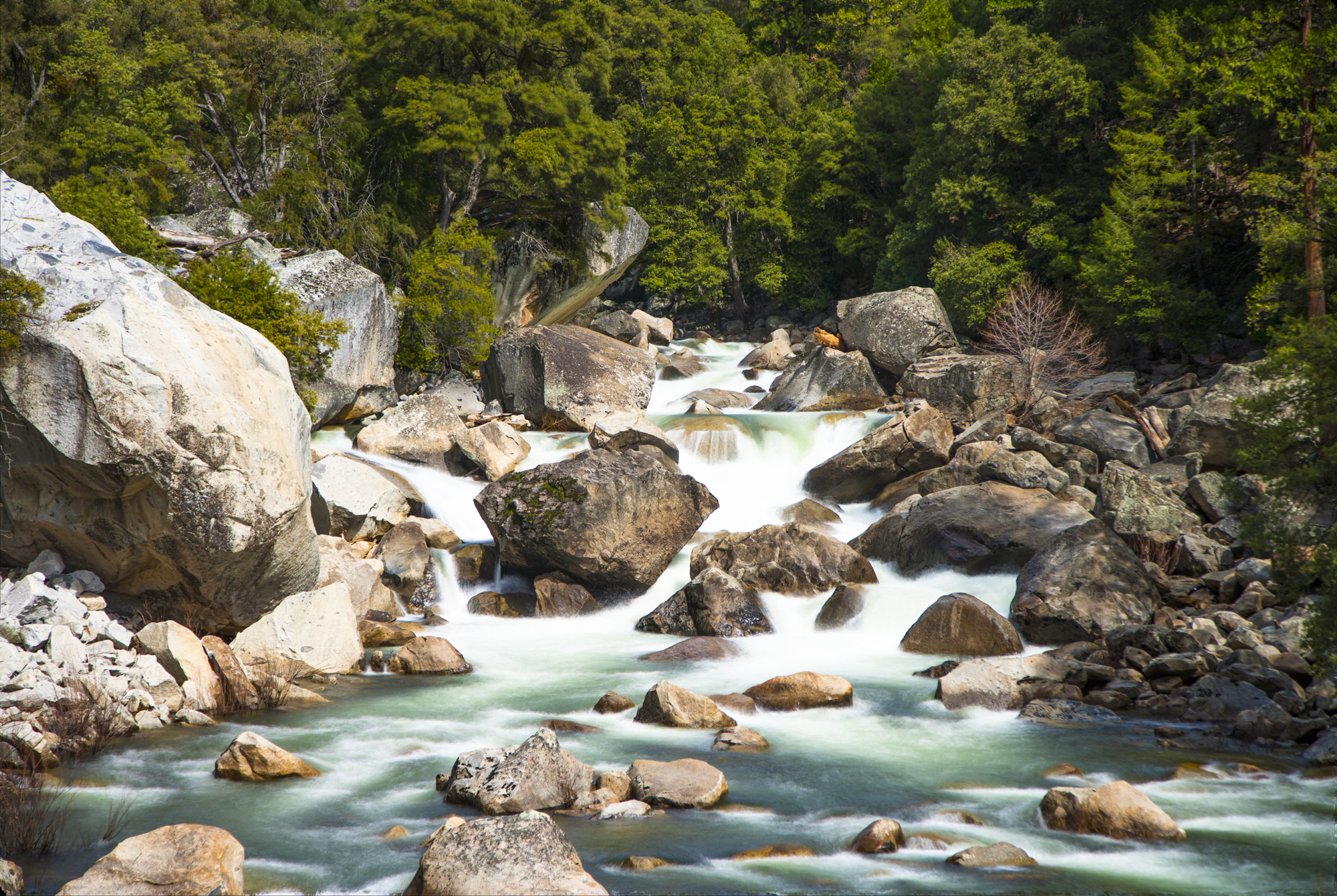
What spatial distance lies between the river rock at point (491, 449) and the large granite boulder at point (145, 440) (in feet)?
32.2

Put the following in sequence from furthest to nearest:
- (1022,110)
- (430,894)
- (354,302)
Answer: (1022,110), (354,302), (430,894)

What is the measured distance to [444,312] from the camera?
31969 millimetres

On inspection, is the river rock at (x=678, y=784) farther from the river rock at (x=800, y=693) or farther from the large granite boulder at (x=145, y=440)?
the large granite boulder at (x=145, y=440)

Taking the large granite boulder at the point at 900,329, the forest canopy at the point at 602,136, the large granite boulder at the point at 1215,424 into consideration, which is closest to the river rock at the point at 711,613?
the large granite boulder at the point at 1215,424

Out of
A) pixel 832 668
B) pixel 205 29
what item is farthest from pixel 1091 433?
pixel 205 29

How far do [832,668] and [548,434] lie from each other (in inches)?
577

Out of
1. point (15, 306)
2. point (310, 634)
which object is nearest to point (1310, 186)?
point (310, 634)

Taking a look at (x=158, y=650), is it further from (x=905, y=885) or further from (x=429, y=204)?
(x=429, y=204)

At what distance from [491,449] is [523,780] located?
52.8ft

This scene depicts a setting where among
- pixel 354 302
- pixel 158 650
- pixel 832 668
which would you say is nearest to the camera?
pixel 158 650

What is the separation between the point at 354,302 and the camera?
27.2 metres

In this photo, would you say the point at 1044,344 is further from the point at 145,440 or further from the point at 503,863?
the point at 503,863

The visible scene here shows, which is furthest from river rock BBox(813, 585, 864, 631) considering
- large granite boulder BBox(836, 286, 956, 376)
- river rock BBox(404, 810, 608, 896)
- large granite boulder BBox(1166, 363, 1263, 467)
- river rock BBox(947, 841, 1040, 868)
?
large granite boulder BBox(836, 286, 956, 376)

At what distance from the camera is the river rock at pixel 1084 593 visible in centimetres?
1466
